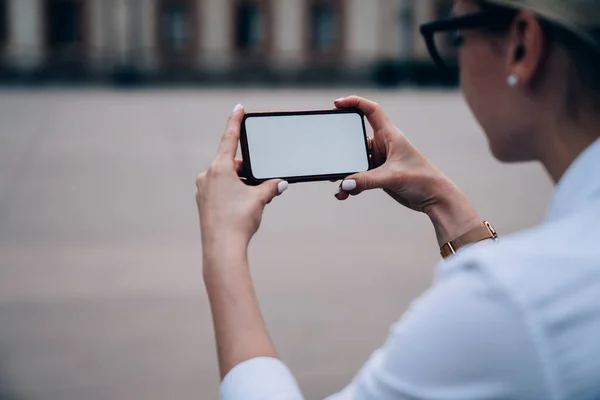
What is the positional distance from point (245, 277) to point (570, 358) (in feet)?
1.60

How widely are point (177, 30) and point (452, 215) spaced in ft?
117

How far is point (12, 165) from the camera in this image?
10.4 m

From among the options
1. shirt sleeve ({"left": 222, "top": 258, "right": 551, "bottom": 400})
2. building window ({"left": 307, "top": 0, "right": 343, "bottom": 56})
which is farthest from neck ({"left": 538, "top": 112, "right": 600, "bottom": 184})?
building window ({"left": 307, "top": 0, "right": 343, "bottom": 56})

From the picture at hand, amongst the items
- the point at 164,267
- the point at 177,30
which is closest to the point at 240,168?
the point at 164,267

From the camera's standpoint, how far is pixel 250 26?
37.0m

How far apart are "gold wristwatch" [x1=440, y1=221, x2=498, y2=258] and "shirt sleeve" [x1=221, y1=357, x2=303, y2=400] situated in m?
0.55

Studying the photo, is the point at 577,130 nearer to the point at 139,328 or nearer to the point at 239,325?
the point at 239,325

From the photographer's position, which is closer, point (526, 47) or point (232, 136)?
point (526, 47)

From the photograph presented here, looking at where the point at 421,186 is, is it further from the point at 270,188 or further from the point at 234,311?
the point at 234,311

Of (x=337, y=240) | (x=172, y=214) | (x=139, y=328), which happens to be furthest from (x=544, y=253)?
(x=172, y=214)

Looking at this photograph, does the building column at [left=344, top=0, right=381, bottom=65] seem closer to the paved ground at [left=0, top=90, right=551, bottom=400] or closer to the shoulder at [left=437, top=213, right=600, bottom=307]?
the paved ground at [left=0, top=90, right=551, bottom=400]

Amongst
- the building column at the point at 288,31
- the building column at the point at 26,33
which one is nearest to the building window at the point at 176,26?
the building column at the point at 288,31

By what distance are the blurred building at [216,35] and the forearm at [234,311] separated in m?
32.6

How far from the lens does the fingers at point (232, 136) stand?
1.34 meters
